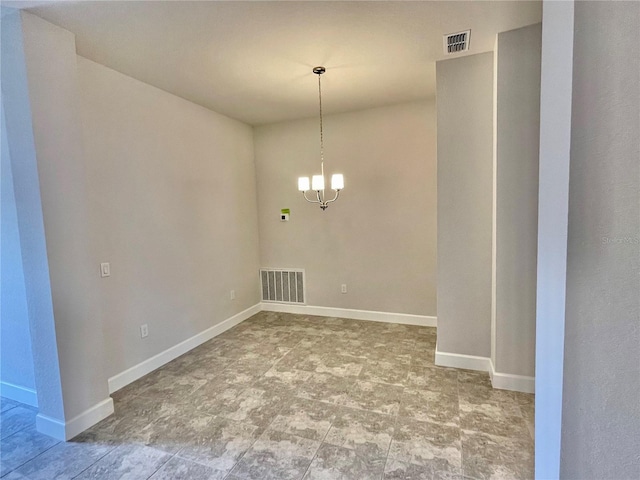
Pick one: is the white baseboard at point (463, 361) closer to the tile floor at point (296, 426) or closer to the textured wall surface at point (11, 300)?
the tile floor at point (296, 426)

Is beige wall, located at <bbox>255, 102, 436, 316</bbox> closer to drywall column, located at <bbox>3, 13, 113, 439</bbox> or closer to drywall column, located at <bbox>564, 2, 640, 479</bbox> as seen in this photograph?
drywall column, located at <bbox>3, 13, 113, 439</bbox>

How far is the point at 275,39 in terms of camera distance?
229 centimetres

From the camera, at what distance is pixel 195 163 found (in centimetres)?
358

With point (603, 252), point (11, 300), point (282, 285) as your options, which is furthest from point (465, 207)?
point (11, 300)

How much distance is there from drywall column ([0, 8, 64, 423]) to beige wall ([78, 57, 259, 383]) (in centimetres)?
31

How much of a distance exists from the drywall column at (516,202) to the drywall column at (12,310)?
366 cm

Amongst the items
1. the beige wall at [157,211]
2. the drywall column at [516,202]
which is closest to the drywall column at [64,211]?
the beige wall at [157,211]

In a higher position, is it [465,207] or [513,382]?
[465,207]

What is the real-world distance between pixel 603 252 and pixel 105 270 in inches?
124

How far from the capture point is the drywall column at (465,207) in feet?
8.80

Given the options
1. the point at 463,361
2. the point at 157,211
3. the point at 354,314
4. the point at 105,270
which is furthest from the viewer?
the point at 354,314

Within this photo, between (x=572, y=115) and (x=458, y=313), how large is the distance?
2247mm

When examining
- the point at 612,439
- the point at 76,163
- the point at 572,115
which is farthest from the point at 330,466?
the point at 76,163

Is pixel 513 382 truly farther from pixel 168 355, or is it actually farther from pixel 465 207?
pixel 168 355
